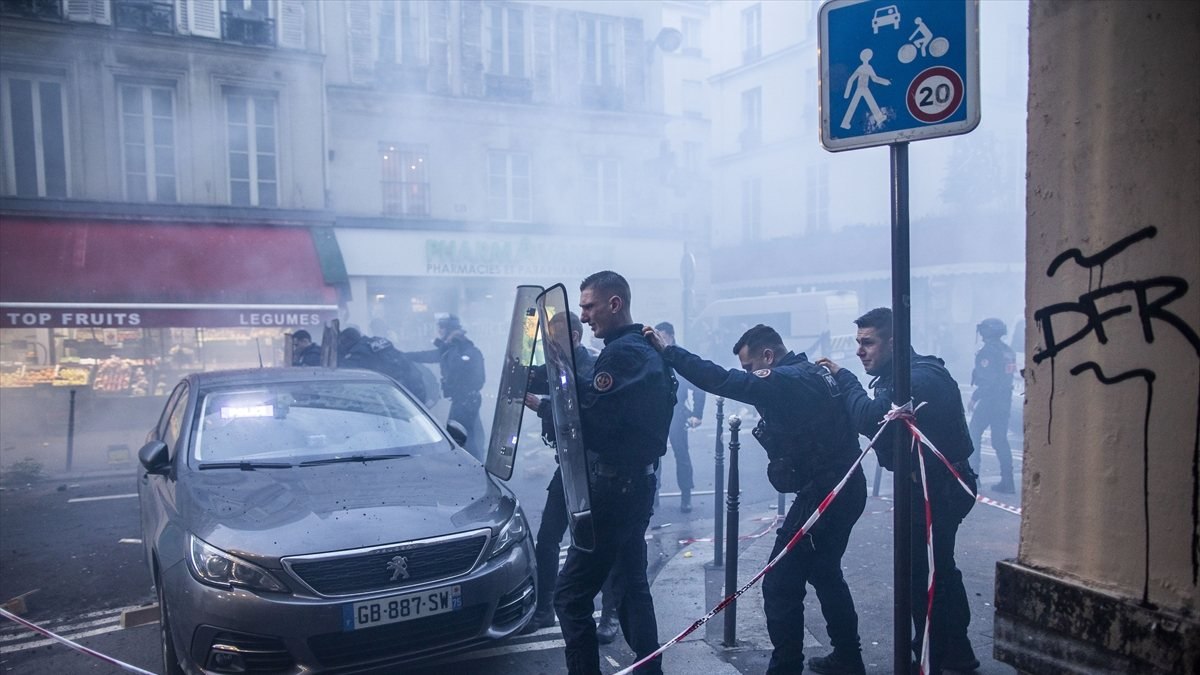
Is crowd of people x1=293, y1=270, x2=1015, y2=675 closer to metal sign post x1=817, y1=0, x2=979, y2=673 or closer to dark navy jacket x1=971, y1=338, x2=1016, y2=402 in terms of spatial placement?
metal sign post x1=817, y1=0, x2=979, y2=673

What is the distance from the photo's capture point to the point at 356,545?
3.24 m

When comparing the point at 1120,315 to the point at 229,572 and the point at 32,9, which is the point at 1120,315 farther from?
the point at 32,9

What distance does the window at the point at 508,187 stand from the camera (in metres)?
18.0

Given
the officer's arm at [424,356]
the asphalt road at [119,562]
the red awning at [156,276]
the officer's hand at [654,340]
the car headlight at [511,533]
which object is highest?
the red awning at [156,276]

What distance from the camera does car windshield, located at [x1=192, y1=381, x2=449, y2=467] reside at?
4.20 metres

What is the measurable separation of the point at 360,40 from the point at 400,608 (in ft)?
50.9

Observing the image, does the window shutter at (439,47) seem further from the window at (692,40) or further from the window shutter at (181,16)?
the window at (692,40)

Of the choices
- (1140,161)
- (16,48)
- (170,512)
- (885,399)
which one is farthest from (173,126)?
(1140,161)

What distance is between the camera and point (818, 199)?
26.9m

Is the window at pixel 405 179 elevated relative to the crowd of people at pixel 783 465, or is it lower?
elevated

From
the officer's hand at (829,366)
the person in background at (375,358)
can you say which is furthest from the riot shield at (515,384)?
the person in background at (375,358)

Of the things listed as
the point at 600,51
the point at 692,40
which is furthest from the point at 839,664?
the point at 692,40

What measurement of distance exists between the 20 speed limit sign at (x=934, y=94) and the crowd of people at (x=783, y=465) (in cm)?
113

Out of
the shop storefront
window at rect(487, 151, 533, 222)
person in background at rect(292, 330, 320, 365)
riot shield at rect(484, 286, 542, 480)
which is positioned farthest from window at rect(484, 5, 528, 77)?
riot shield at rect(484, 286, 542, 480)
